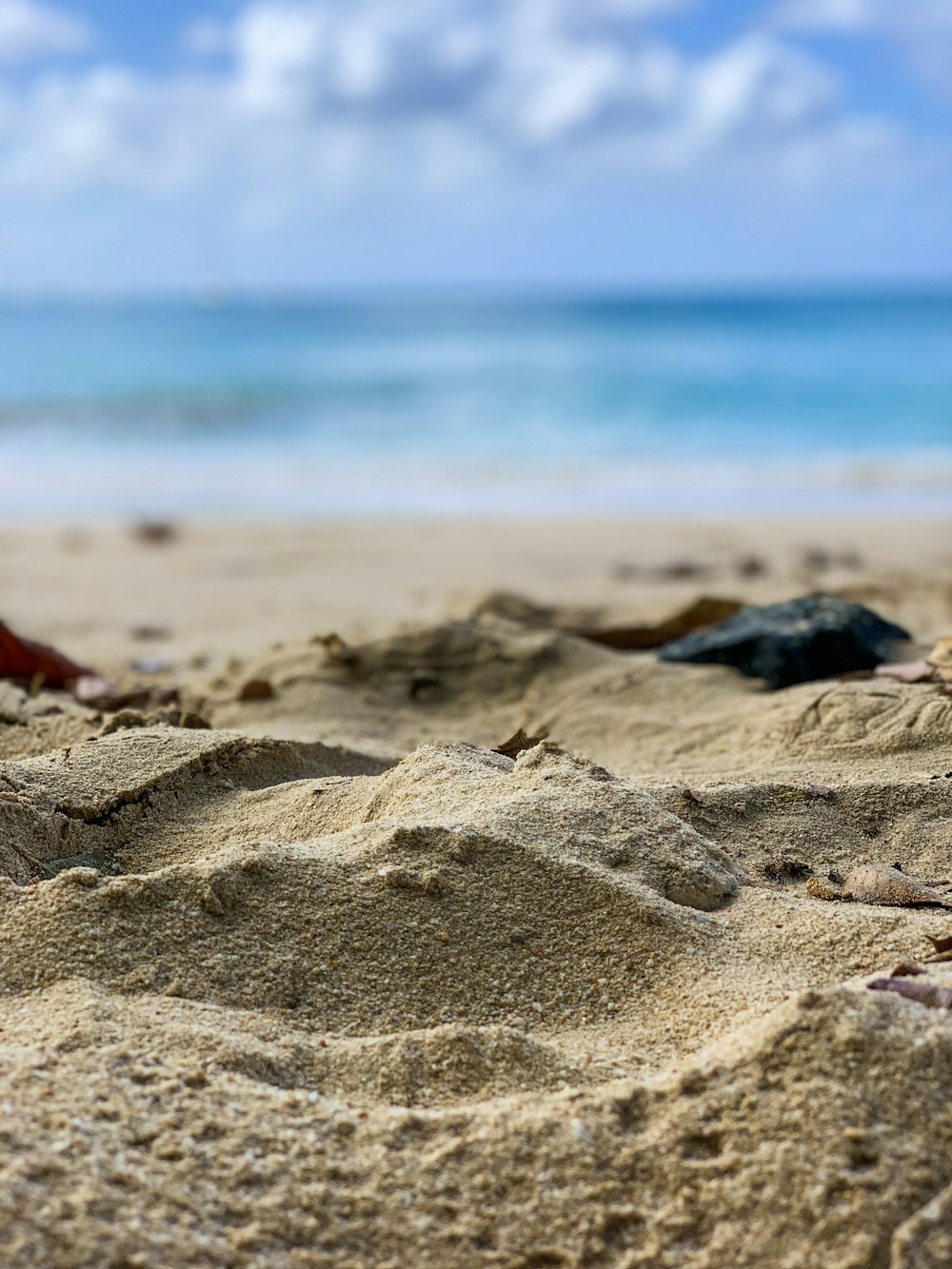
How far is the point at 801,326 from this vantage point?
49.5 metres

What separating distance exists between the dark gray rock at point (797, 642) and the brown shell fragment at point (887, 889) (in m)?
1.44

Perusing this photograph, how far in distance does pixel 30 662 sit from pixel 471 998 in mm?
2375

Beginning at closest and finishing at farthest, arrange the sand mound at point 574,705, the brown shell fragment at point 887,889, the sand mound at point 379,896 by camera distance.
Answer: the sand mound at point 379,896, the brown shell fragment at point 887,889, the sand mound at point 574,705

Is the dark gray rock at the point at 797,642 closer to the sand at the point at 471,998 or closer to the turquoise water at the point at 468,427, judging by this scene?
the sand at the point at 471,998

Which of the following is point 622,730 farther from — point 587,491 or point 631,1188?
point 587,491

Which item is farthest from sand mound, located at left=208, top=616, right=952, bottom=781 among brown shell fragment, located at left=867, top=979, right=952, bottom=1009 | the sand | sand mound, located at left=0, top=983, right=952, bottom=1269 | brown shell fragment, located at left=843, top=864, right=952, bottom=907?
sand mound, located at left=0, top=983, right=952, bottom=1269

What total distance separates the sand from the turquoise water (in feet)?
25.1

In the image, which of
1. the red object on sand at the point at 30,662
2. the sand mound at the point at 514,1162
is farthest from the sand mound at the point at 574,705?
the sand mound at the point at 514,1162

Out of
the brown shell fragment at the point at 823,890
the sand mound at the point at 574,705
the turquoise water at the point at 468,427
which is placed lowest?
the brown shell fragment at the point at 823,890

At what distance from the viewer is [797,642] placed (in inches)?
140

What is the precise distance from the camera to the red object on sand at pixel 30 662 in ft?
11.9

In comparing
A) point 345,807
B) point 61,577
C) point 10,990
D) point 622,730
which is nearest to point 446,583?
point 61,577

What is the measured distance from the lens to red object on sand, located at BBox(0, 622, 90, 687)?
3.62m

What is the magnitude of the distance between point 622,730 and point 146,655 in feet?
6.98
